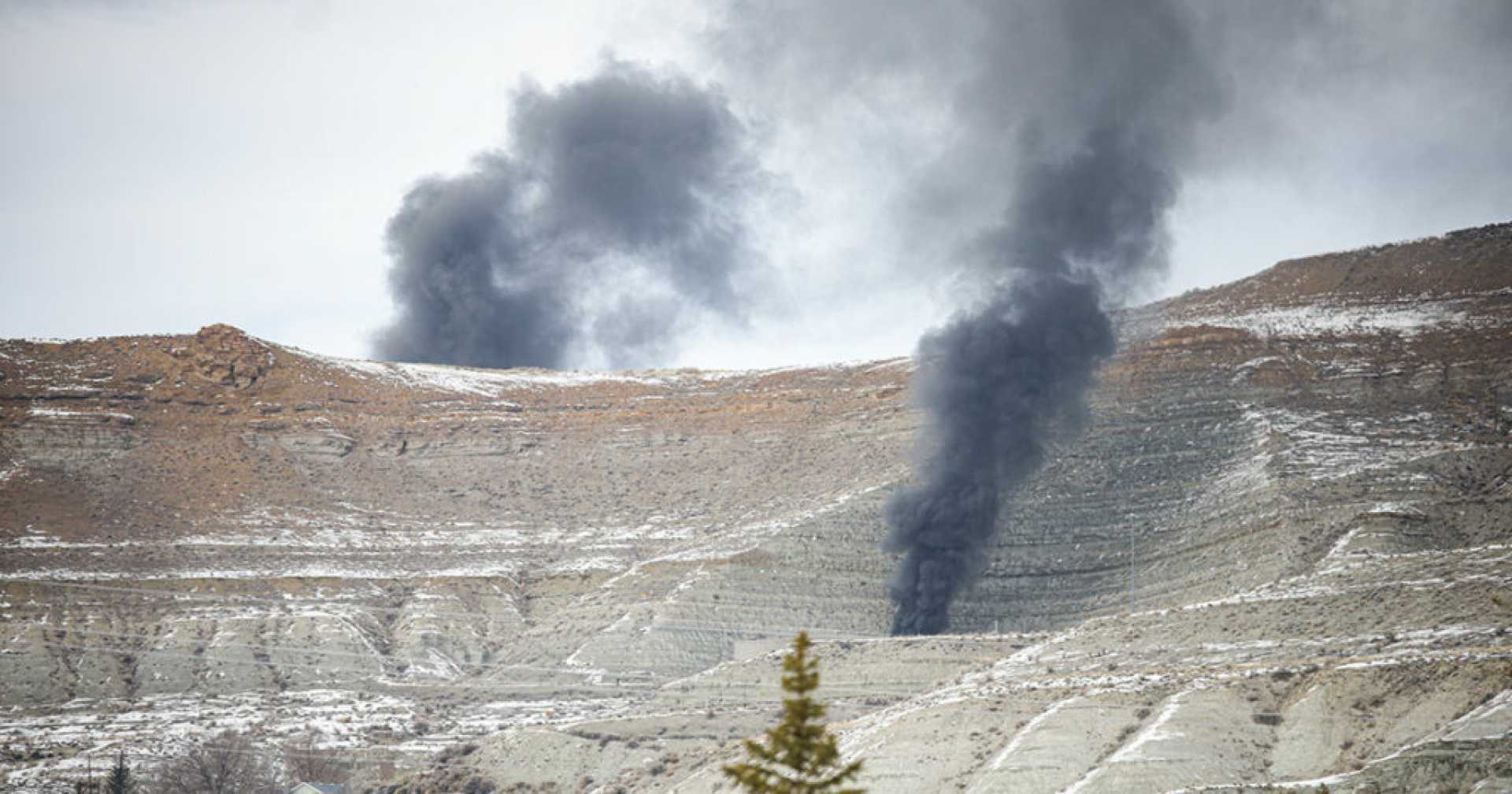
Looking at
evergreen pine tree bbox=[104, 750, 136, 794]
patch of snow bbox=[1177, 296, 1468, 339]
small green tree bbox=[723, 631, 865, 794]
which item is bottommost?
evergreen pine tree bbox=[104, 750, 136, 794]

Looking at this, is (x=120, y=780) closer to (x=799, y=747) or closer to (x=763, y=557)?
(x=763, y=557)

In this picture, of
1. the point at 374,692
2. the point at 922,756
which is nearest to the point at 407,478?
the point at 374,692

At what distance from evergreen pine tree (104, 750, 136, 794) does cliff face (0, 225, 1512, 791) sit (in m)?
2.94

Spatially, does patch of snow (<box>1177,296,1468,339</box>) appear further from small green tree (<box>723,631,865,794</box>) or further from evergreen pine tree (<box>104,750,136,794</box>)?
small green tree (<box>723,631,865,794</box>)

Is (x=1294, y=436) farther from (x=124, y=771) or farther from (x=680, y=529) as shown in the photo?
(x=124, y=771)

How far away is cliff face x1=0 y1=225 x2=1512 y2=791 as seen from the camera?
199ft

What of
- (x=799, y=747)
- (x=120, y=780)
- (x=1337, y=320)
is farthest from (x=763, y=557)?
(x=799, y=747)

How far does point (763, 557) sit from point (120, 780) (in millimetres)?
35779

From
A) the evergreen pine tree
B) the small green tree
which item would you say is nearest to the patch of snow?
the evergreen pine tree

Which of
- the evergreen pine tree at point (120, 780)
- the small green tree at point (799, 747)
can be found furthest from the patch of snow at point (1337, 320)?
the small green tree at point (799, 747)

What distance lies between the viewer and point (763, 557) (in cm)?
9869

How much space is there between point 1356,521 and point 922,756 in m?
34.1

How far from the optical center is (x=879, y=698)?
7681 centimetres

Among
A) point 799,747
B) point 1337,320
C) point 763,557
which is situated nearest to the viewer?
point 799,747
